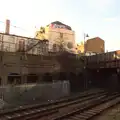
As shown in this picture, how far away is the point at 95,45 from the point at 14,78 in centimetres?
4992

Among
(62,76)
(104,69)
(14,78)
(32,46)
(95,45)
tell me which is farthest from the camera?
(95,45)

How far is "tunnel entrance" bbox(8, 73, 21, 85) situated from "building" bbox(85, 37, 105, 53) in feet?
151

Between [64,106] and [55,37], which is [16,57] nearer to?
[64,106]

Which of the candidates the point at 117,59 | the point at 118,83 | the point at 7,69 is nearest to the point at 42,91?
the point at 7,69

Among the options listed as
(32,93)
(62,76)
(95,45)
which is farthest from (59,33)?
(32,93)

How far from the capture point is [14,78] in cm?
2409

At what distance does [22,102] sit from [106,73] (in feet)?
81.0

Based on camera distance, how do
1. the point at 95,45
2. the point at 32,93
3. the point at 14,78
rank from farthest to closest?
1. the point at 95,45
2. the point at 14,78
3. the point at 32,93

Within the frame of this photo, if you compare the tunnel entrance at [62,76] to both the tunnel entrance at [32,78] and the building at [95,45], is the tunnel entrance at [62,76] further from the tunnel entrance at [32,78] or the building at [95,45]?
the building at [95,45]

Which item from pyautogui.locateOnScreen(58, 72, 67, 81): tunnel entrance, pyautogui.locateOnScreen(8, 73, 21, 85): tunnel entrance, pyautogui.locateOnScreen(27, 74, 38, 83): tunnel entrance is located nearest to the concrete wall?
pyautogui.locateOnScreen(8, 73, 21, 85): tunnel entrance

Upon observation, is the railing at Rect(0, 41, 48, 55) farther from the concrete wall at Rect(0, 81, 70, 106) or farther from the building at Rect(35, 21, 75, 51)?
the building at Rect(35, 21, 75, 51)

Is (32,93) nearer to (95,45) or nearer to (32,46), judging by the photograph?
(32,46)

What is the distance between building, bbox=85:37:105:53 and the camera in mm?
68250

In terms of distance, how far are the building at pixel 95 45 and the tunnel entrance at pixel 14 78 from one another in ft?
151
